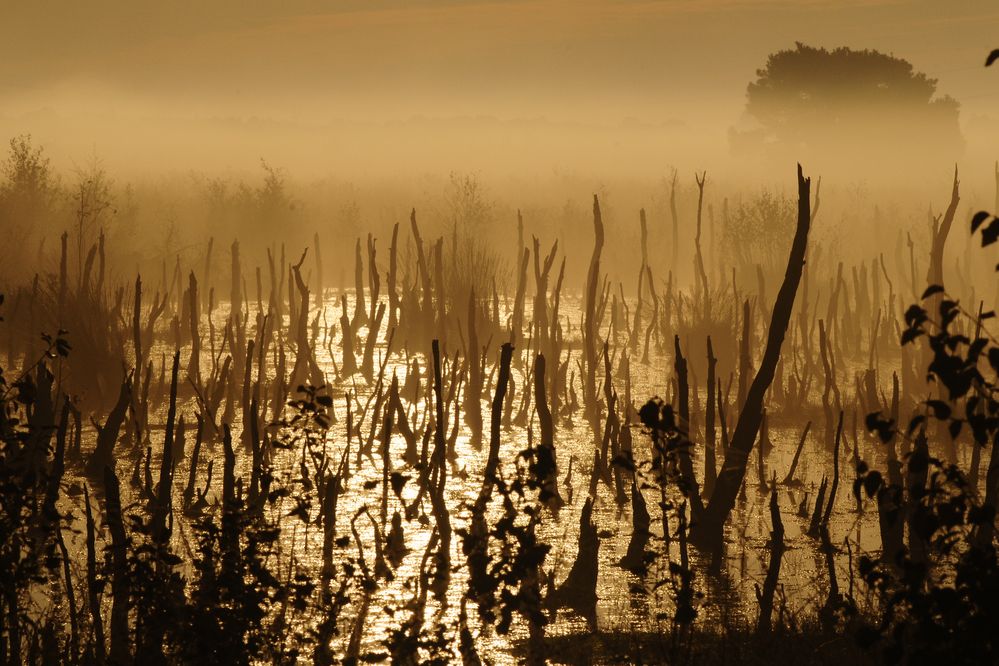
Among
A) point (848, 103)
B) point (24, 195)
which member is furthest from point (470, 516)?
point (848, 103)

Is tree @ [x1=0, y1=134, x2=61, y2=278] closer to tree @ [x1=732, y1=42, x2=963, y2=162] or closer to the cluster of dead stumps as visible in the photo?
the cluster of dead stumps

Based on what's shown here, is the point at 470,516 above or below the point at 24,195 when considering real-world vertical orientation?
below

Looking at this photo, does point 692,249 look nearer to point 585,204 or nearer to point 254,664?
point 585,204

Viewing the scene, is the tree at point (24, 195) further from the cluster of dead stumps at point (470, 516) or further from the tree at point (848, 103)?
the tree at point (848, 103)

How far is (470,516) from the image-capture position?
6363 millimetres

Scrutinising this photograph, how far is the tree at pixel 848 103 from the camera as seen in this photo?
44469 millimetres

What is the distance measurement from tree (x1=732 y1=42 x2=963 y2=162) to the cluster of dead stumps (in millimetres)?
32922

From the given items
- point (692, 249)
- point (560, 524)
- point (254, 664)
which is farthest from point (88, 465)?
point (692, 249)

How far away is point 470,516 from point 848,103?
137 feet

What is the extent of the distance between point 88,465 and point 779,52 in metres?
39.8

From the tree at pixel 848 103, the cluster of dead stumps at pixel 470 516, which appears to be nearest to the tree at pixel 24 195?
the cluster of dead stumps at pixel 470 516

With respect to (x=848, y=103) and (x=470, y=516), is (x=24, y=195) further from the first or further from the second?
(x=848, y=103)

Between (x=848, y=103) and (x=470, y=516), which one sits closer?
(x=470, y=516)

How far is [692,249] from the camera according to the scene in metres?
28.5
